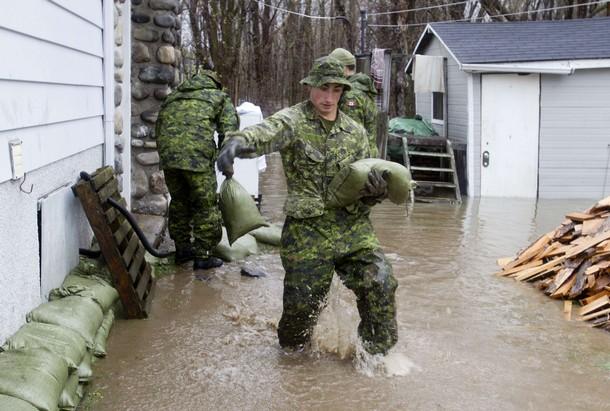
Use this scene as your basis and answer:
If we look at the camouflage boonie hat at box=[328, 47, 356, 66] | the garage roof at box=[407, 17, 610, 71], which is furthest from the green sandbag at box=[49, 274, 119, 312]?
the garage roof at box=[407, 17, 610, 71]

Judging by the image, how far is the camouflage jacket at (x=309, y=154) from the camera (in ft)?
14.7

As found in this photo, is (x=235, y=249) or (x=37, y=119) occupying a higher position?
(x=37, y=119)

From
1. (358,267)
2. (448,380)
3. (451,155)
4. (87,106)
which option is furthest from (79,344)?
(451,155)

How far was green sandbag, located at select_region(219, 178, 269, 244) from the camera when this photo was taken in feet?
21.6

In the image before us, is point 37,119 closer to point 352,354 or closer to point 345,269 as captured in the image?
point 345,269

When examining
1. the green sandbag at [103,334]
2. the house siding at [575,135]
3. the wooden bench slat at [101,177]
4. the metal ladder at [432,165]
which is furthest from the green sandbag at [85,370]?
the house siding at [575,135]

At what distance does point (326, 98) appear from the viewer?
14.8ft

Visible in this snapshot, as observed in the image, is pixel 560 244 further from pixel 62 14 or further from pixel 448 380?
pixel 62 14

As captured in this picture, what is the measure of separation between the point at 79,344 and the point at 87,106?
255 cm

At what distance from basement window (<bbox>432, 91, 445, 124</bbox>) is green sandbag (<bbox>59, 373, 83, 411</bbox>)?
1291 centimetres

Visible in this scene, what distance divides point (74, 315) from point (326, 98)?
6.55 feet

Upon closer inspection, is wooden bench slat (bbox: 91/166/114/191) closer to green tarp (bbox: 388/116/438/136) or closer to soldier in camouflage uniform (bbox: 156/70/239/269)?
soldier in camouflage uniform (bbox: 156/70/239/269)

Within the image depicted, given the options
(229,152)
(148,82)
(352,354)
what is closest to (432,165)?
(148,82)

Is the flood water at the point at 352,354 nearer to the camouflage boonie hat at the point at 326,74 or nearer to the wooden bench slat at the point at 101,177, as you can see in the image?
the wooden bench slat at the point at 101,177
